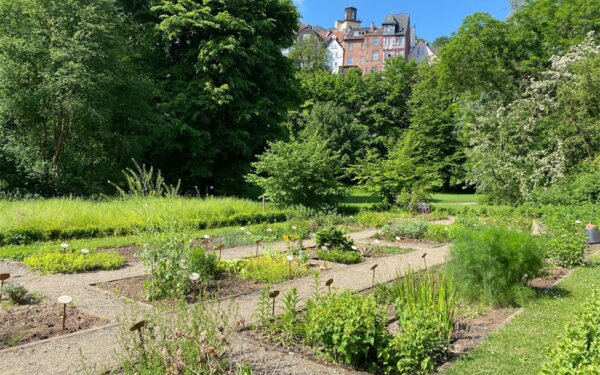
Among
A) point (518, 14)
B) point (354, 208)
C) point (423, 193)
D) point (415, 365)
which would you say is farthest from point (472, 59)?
point (415, 365)

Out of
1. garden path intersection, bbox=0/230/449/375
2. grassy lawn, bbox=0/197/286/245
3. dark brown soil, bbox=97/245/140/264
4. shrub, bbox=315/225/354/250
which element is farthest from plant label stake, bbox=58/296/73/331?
shrub, bbox=315/225/354/250

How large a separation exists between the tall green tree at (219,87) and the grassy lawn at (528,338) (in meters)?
16.9

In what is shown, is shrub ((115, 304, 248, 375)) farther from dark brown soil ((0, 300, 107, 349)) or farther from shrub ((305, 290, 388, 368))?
dark brown soil ((0, 300, 107, 349))

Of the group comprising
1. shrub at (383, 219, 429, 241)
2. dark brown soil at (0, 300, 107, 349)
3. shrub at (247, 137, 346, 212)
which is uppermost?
shrub at (247, 137, 346, 212)

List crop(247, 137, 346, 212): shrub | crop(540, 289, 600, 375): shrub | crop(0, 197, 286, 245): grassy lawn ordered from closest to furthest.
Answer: crop(540, 289, 600, 375): shrub
crop(0, 197, 286, 245): grassy lawn
crop(247, 137, 346, 212): shrub

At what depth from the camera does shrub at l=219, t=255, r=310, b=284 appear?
700 centimetres

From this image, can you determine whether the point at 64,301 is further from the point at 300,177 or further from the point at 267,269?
the point at 300,177

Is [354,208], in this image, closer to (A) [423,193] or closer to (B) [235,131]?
(A) [423,193]

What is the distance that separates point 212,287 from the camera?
6.47 m

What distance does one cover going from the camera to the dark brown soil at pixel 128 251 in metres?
8.59

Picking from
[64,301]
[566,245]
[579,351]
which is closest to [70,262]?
[64,301]

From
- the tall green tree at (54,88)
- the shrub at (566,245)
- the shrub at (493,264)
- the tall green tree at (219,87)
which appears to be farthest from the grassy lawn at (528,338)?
the tall green tree at (219,87)

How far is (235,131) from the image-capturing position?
2250cm

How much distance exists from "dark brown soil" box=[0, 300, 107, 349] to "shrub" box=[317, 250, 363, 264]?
4442 millimetres
